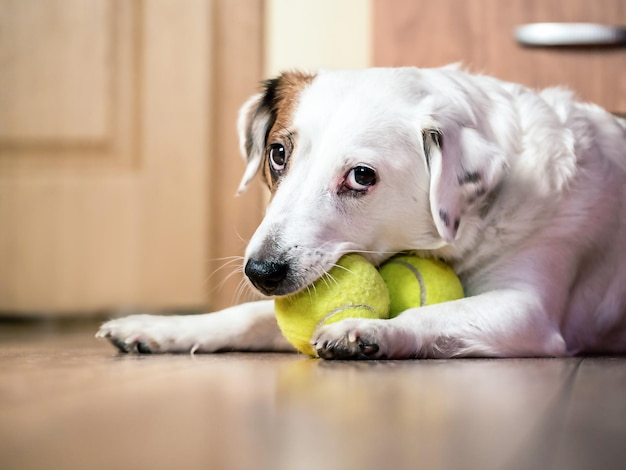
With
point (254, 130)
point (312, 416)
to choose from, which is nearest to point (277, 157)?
point (254, 130)

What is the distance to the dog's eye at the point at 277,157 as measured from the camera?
161 centimetres

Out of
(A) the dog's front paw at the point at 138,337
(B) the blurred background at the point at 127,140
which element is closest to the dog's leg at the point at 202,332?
(A) the dog's front paw at the point at 138,337

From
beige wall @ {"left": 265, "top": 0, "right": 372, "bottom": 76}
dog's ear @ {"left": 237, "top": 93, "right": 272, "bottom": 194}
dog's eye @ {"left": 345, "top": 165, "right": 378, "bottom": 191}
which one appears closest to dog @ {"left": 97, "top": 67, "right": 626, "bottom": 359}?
dog's eye @ {"left": 345, "top": 165, "right": 378, "bottom": 191}

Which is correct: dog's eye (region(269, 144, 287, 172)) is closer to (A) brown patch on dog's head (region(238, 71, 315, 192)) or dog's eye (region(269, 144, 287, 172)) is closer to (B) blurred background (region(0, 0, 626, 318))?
(A) brown patch on dog's head (region(238, 71, 315, 192))

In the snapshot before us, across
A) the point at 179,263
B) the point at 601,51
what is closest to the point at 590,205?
the point at 601,51

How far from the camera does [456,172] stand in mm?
1546

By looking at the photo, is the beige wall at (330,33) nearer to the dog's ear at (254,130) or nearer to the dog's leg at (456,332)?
the dog's ear at (254,130)

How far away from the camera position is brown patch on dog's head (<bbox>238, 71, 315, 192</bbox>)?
165cm

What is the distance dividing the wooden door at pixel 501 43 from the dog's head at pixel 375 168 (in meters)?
0.86

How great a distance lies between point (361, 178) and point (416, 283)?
22cm

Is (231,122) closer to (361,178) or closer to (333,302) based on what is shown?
(361,178)

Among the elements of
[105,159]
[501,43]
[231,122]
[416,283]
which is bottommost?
[416,283]

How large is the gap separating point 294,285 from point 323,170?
0.24 m

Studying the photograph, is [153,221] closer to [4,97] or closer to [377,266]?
[4,97]
